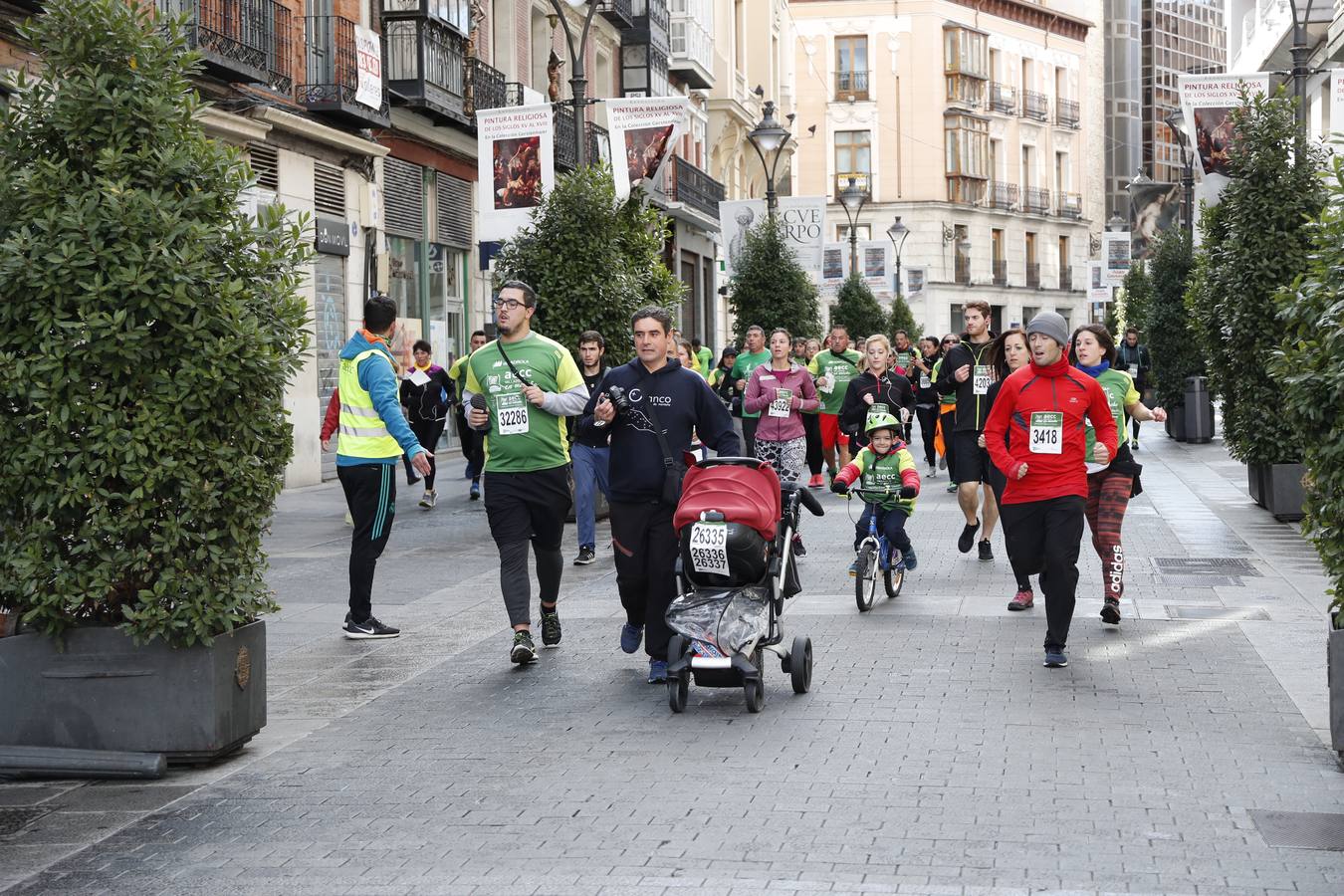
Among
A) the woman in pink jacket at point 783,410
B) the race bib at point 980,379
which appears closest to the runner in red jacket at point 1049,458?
the race bib at point 980,379

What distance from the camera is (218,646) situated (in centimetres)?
685

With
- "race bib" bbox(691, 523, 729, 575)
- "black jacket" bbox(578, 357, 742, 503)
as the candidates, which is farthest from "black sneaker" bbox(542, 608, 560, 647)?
"race bib" bbox(691, 523, 729, 575)

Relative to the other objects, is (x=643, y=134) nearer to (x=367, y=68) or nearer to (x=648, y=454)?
(x=367, y=68)

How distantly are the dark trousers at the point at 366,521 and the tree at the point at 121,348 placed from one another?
3.05 metres

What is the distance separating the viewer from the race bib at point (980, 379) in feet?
42.8

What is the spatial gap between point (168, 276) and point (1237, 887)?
4258 millimetres

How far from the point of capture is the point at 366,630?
10.1 m

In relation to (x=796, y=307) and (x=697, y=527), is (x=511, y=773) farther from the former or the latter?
(x=796, y=307)

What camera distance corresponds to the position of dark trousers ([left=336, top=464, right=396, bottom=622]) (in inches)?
396

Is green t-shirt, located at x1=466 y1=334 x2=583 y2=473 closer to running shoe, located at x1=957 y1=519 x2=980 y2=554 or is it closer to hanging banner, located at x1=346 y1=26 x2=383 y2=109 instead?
Answer: running shoe, located at x1=957 y1=519 x2=980 y2=554

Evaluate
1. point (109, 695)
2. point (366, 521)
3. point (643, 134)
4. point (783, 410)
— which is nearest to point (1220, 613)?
point (366, 521)

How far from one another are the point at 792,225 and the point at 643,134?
13.7 m

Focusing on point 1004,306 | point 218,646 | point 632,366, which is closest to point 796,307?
point 632,366

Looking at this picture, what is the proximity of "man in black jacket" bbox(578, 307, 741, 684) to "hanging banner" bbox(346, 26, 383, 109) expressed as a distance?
1562 centimetres
